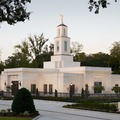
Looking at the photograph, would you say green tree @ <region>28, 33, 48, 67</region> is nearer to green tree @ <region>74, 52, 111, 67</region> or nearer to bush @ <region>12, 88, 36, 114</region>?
green tree @ <region>74, 52, 111, 67</region>

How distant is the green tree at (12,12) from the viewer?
1758 centimetres

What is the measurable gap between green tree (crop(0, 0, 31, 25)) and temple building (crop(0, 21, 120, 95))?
38.7 m

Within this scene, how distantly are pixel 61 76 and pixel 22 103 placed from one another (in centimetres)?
3239

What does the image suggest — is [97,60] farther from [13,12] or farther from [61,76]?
[13,12]

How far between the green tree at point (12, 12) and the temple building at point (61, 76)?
38748 mm

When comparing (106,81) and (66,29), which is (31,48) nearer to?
(66,29)

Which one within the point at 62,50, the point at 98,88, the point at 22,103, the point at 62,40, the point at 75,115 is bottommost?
the point at 75,115

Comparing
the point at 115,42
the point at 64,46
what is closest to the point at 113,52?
the point at 115,42

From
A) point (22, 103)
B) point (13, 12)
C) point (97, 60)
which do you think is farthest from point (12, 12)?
point (97, 60)

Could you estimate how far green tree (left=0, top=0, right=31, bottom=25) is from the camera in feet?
57.7

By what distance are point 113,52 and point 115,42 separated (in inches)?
126

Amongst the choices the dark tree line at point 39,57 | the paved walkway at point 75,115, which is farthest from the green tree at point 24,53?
the paved walkway at point 75,115

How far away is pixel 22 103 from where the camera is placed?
25.3 metres

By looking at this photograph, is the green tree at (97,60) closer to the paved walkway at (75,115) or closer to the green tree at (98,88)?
the green tree at (98,88)
